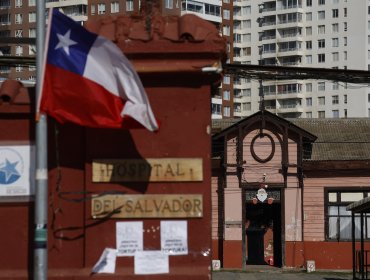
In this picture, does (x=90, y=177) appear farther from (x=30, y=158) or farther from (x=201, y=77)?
(x=201, y=77)

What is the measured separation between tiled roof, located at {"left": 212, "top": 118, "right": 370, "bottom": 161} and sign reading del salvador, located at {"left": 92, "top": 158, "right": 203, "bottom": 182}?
81.2 ft

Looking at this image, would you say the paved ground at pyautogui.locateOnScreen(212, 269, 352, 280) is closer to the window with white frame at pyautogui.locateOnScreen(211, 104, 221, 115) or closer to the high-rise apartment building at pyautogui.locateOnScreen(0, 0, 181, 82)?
the high-rise apartment building at pyautogui.locateOnScreen(0, 0, 181, 82)

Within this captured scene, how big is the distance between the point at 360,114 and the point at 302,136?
7914 cm

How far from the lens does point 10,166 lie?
1095 cm

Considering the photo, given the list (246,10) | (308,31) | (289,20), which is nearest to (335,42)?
(308,31)

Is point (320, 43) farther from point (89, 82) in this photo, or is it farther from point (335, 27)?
point (89, 82)

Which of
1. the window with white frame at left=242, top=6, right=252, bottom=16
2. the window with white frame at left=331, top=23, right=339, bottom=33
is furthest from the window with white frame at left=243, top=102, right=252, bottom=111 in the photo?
the window with white frame at left=331, top=23, right=339, bottom=33

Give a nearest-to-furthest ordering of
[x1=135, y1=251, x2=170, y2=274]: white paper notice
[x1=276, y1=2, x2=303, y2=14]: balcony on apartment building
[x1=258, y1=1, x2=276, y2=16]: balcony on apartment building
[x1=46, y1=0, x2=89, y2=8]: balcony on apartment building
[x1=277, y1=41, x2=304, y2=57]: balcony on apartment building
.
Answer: [x1=135, y1=251, x2=170, y2=274]: white paper notice, [x1=46, y1=0, x2=89, y2=8]: balcony on apartment building, [x1=277, y1=41, x2=304, y2=57]: balcony on apartment building, [x1=276, y1=2, x2=303, y2=14]: balcony on apartment building, [x1=258, y1=1, x2=276, y2=16]: balcony on apartment building

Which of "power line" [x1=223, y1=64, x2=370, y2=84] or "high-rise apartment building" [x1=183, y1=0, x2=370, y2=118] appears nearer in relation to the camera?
"power line" [x1=223, y1=64, x2=370, y2=84]

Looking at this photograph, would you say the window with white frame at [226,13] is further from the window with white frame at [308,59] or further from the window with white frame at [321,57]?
the window with white frame at [321,57]

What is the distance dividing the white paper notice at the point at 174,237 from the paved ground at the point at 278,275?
745 inches

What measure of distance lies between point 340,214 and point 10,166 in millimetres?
25145

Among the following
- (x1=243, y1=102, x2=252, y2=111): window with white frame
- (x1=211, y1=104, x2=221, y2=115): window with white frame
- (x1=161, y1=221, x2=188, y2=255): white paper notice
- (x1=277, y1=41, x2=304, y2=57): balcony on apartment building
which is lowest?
(x1=161, y1=221, x2=188, y2=255): white paper notice

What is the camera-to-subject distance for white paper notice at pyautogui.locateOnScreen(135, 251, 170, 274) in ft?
35.1
